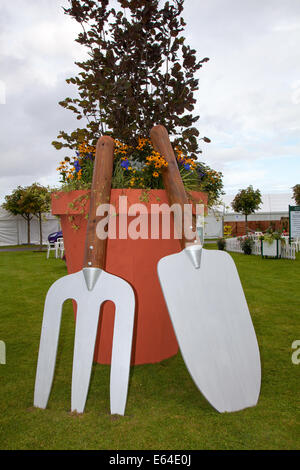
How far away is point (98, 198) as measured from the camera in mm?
1810

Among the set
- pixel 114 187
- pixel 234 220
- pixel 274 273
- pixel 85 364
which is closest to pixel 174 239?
pixel 114 187

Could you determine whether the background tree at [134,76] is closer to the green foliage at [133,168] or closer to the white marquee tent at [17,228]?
the green foliage at [133,168]

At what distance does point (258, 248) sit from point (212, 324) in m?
9.56

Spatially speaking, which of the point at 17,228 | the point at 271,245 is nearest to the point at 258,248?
the point at 271,245

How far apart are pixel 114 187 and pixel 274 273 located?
17.3 feet

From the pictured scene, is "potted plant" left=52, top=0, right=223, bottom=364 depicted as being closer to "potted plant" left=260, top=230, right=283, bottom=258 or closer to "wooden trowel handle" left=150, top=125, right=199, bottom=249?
"wooden trowel handle" left=150, top=125, right=199, bottom=249

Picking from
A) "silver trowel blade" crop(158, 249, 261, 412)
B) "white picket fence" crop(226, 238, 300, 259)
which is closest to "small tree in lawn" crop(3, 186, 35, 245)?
"white picket fence" crop(226, 238, 300, 259)

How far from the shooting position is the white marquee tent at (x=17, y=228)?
19203 mm

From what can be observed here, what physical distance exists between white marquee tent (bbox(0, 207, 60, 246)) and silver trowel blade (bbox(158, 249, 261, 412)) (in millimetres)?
18320

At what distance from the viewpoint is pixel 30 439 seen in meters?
1.38

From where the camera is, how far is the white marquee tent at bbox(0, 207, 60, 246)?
19203 millimetres

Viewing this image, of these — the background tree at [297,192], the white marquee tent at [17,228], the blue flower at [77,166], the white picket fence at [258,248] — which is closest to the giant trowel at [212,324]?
the blue flower at [77,166]

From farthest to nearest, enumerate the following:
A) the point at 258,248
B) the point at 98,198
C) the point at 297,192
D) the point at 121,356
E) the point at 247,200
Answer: the point at 297,192 → the point at 247,200 → the point at 258,248 → the point at 98,198 → the point at 121,356

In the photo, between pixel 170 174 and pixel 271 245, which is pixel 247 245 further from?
pixel 170 174
